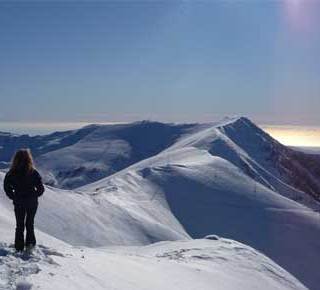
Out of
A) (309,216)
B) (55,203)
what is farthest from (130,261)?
(309,216)

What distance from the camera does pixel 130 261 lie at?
20.6 meters

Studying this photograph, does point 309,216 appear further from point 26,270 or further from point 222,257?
point 26,270

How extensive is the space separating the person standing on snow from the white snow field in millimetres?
735

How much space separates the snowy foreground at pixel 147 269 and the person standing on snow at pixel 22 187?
2.40 feet

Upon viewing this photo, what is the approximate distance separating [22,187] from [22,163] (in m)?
0.64

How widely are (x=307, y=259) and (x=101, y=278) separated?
178 feet

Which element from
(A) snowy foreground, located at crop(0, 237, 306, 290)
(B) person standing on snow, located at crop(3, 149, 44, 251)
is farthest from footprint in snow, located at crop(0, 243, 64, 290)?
(B) person standing on snow, located at crop(3, 149, 44, 251)

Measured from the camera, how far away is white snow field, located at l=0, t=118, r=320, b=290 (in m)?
16.4

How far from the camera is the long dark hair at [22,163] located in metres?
15.1

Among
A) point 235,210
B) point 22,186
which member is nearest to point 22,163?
point 22,186

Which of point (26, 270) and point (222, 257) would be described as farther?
point (222, 257)

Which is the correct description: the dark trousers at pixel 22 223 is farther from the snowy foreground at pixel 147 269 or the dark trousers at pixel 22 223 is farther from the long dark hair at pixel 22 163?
the long dark hair at pixel 22 163

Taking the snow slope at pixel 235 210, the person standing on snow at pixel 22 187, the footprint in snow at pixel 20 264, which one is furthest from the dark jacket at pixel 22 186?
the snow slope at pixel 235 210

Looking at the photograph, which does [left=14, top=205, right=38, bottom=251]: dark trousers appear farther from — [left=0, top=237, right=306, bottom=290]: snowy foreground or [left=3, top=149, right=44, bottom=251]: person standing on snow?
[left=0, top=237, right=306, bottom=290]: snowy foreground
